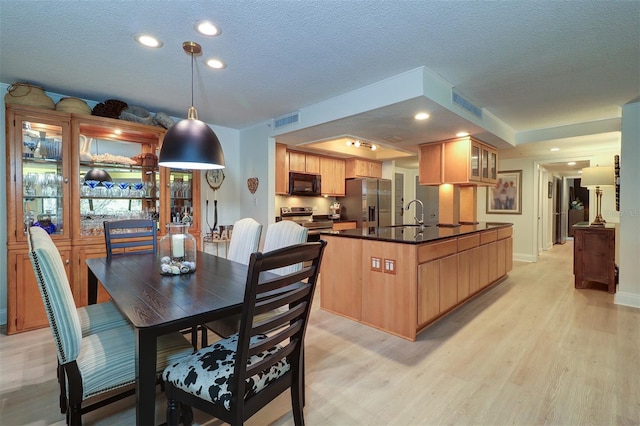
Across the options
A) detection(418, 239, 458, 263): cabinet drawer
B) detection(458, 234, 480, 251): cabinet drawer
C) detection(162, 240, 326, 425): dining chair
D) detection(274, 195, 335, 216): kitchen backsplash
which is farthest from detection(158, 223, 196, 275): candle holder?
detection(274, 195, 335, 216): kitchen backsplash

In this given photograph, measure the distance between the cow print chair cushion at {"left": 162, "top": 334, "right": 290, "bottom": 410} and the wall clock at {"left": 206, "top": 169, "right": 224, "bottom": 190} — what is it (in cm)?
341

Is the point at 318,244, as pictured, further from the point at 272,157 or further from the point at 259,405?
the point at 272,157

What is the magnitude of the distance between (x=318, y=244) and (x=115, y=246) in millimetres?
2212

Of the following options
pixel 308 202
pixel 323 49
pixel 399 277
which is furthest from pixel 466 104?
pixel 308 202

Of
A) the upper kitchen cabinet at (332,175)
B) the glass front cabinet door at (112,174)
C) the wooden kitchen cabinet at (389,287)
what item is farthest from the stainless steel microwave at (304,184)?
the wooden kitchen cabinet at (389,287)

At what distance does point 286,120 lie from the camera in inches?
158

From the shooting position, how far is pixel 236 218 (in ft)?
16.1

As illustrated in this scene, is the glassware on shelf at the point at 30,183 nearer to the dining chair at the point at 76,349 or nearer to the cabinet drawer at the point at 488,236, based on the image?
the dining chair at the point at 76,349

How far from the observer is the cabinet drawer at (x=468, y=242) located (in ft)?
10.9

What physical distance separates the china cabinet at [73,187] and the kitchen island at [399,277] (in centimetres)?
208

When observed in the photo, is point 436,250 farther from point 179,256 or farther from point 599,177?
point 599,177

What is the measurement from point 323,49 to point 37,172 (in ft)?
10.0

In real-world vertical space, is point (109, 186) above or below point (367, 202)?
above

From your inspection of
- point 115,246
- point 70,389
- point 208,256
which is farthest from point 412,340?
point 115,246
